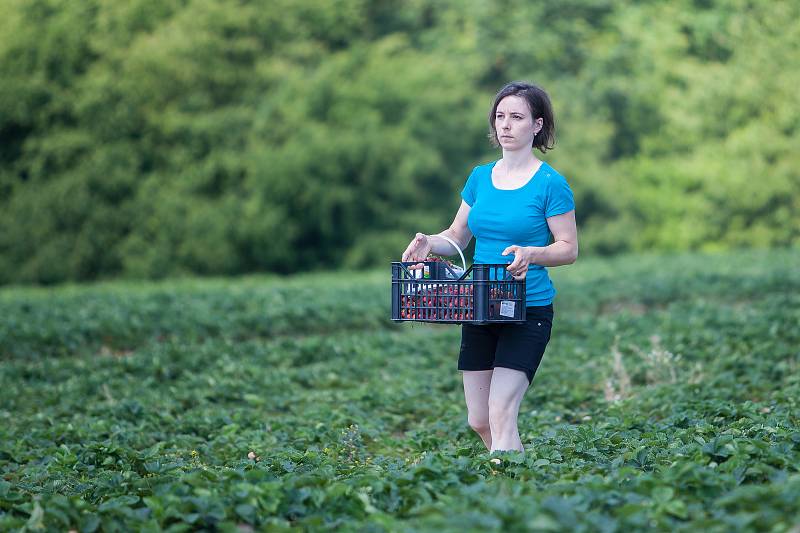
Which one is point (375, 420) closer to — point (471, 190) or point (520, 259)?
point (471, 190)

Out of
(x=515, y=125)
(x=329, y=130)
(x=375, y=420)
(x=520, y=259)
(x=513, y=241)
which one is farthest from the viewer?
(x=329, y=130)

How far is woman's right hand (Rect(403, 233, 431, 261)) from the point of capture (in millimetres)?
5332

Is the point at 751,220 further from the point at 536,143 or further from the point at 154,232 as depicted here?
the point at 536,143

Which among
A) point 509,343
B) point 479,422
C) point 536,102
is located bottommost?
point 479,422

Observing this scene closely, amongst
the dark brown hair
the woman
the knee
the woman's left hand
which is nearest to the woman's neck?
the woman

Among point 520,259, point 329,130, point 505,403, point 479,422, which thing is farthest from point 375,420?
point 329,130

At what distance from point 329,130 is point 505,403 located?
90.8ft

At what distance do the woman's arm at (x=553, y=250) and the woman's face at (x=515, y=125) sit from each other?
16.4 inches

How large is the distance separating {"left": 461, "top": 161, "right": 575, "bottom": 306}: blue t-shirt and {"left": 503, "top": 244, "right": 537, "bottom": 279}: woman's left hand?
8.2 inches

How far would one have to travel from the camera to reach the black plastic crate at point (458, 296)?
5.07m

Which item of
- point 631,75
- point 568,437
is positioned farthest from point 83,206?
point 568,437

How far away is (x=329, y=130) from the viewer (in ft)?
107

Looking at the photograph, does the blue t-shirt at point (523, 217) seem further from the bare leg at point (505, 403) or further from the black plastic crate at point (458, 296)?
the bare leg at point (505, 403)

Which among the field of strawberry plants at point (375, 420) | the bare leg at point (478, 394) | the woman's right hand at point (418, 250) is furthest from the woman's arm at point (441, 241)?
the field of strawberry plants at point (375, 420)
